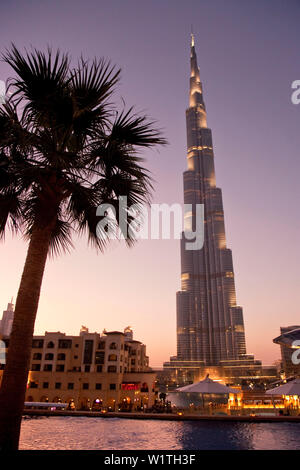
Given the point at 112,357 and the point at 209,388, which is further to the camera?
the point at 112,357

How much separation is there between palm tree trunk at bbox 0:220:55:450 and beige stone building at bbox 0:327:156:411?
4248cm

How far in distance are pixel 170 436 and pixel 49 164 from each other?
2196 cm

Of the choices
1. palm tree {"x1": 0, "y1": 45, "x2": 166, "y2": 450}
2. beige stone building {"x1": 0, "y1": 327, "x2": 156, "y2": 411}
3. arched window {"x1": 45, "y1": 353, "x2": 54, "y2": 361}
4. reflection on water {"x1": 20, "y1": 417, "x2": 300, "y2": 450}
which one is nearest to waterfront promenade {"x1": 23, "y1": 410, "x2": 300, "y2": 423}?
reflection on water {"x1": 20, "y1": 417, "x2": 300, "y2": 450}

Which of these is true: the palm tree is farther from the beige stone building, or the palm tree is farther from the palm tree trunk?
the beige stone building

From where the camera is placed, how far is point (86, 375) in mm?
46188

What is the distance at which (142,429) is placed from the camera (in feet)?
78.5

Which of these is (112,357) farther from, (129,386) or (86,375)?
(129,386)

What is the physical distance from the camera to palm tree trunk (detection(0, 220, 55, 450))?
14.5 feet

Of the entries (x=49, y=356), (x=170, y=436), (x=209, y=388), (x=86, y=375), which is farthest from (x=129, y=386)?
(x=170, y=436)

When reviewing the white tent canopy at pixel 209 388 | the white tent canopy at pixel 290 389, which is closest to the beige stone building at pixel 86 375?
the white tent canopy at pixel 209 388

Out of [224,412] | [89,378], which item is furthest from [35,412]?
[224,412]

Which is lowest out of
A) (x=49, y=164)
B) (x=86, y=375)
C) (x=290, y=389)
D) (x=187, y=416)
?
(x=187, y=416)

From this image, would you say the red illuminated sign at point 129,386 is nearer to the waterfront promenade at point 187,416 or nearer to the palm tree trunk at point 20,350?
the waterfront promenade at point 187,416
